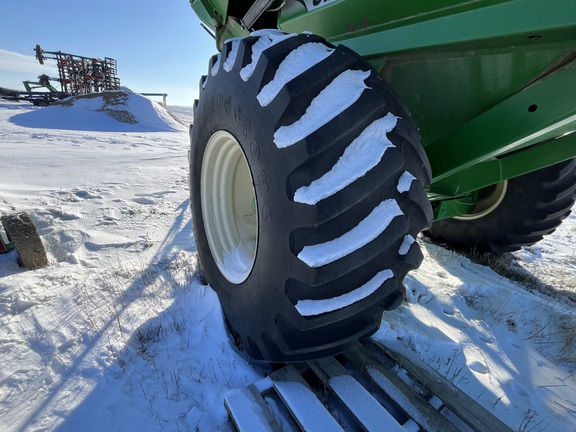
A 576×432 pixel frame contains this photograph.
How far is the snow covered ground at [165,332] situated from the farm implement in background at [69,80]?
22008 millimetres

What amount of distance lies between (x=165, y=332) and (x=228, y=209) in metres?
0.84

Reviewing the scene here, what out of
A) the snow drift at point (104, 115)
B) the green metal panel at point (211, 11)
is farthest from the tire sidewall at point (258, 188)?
the snow drift at point (104, 115)

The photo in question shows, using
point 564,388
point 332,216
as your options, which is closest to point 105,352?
point 332,216

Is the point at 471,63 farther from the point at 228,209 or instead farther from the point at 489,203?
the point at 489,203

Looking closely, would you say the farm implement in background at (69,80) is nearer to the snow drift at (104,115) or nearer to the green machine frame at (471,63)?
the snow drift at (104,115)

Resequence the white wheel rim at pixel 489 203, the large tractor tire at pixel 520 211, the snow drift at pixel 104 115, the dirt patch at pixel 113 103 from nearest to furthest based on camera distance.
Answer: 1. the large tractor tire at pixel 520 211
2. the white wheel rim at pixel 489 203
3. the snow drift at pixel 104 115
4. the dirt patch at pixel 113 103

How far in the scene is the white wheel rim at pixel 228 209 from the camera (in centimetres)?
205

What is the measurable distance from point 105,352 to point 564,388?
252cm

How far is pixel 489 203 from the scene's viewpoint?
10.6 ft

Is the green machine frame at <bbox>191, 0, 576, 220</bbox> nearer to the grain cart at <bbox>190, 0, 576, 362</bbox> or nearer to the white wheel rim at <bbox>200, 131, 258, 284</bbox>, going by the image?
the grain cart at <bbox>190, 0, 576, 362</bbox>

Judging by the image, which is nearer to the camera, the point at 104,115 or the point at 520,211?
the point at 520,211

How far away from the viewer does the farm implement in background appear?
21234mm

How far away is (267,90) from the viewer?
47.9 inches

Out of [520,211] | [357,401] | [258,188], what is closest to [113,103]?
[520,211]
